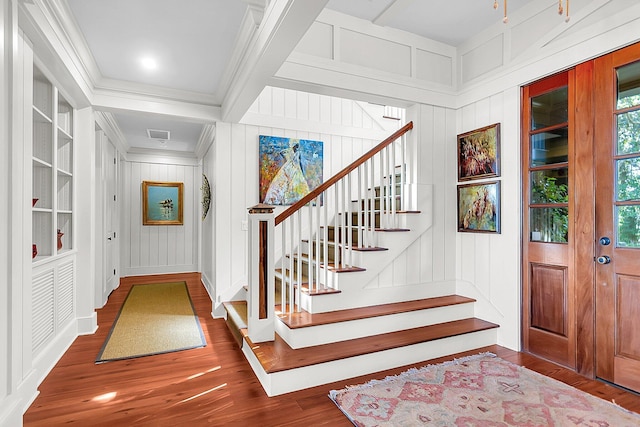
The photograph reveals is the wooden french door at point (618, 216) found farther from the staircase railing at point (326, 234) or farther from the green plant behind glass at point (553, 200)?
the staircase railing at point (326, 234)

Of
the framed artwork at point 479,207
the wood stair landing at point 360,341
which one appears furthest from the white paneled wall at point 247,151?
the framed artwork at point 479,207

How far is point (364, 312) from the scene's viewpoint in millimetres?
2934

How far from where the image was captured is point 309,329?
2.61 meters

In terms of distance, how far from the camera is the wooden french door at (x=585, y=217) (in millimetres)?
2271

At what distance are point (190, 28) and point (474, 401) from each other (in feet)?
11.0

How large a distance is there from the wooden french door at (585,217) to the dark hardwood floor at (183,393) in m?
0.25

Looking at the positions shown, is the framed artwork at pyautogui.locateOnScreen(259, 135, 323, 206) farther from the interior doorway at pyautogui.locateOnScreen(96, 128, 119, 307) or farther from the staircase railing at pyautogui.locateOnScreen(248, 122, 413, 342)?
the interior doorway at pyautogui.locateOnScreen(96, 128, 119, 307)

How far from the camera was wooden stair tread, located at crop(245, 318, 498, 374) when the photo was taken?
235cm

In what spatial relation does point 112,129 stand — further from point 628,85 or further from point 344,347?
point 628,85

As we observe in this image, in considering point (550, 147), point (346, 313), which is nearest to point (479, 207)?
point (550, 147)

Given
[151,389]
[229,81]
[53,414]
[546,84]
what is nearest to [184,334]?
[151,389]

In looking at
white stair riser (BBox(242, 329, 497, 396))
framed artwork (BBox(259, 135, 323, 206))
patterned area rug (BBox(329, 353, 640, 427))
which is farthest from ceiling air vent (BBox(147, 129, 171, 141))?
patterned area rug (BBox(329, 353, 640, 427))

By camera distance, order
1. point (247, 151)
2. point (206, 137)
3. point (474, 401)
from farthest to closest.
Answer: point (206, 137), point (247, 151), point (474, 401)

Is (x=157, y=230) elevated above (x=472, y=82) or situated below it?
below
